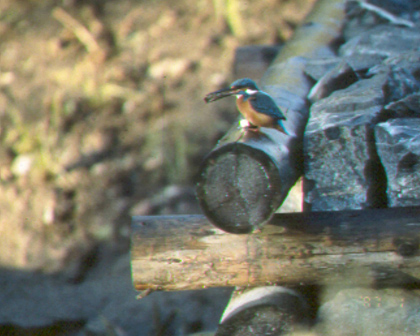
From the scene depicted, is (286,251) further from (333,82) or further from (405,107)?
(333,82)

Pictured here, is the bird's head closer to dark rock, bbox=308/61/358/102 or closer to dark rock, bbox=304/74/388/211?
dark rock, bbox=304/74/388/211

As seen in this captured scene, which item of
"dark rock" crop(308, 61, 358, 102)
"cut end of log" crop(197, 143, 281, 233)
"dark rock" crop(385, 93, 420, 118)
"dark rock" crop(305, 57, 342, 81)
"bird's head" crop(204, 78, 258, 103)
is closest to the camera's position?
"cut end of log" crop(197, 143, 281, 233)

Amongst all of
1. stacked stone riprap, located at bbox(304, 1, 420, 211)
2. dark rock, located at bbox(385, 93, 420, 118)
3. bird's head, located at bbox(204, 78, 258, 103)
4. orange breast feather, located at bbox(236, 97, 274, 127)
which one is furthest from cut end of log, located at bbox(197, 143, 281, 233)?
dark rock, located at bbox(385, 93, 420, 118)

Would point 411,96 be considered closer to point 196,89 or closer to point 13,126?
point 196,89

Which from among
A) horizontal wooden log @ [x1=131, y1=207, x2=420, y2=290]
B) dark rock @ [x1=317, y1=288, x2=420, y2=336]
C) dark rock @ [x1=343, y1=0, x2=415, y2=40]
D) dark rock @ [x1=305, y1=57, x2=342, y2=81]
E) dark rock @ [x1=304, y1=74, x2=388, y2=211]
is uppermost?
dark rock @ [x1=343, y1=0, x2=415, y2=40]

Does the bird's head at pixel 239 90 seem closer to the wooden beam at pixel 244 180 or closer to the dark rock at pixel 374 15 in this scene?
the wooden beam at pixel 244 180

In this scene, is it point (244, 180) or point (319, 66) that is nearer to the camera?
point (244, 180)

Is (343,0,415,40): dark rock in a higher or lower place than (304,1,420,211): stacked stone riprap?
higher

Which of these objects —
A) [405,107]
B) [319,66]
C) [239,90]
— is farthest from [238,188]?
[319,66]
